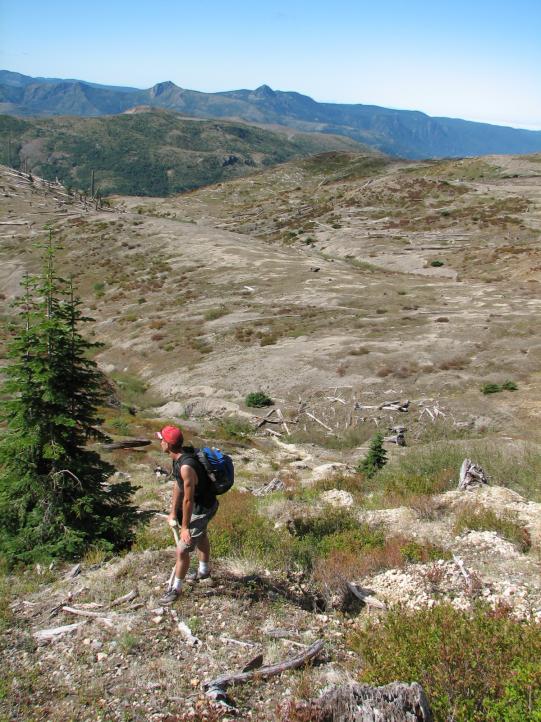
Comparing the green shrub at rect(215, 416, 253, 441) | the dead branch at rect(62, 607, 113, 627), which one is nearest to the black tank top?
the dead branch at rect(62, 607, 113, 627)

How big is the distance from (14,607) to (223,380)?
24635mm

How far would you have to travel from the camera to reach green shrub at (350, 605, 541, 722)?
479 cm

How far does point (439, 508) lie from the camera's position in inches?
448

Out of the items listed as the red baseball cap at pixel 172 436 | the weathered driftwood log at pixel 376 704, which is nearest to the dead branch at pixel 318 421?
the red baseball cap at pixel 172 436

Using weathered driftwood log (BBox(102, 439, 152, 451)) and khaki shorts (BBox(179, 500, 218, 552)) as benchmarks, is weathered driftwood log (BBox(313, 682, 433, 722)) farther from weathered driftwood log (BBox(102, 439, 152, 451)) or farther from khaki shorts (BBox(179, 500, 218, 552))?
weathered driftwood log (BBox(102, 439, 152, 451))

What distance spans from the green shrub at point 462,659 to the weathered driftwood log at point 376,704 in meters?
0.40

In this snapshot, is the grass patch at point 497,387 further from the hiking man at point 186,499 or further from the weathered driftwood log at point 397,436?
the hiking man at point 186,499

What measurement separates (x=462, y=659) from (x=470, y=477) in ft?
26.4

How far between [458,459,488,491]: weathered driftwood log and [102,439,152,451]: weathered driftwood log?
12.8m

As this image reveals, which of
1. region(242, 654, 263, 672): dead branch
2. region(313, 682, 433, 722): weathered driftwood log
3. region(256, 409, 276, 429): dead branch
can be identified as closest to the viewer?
region(313, 682, 433, 722): weathered driftwood log

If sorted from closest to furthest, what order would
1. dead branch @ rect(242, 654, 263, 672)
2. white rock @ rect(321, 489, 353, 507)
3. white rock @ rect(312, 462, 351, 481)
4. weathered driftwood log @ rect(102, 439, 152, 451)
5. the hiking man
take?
dead branch @ rect(242, 654, 263, 672), the hiking man, white rock @ rect(321, 489, 353, 507), white rock @ rect(312, 462, 351, 481), weathered driftwood log @ rect(102, 439, 152, 451)

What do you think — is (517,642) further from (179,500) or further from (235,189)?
(235,189)

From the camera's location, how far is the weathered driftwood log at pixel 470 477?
41.4 ft

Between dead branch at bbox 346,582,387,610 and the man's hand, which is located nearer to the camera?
the man's hand
